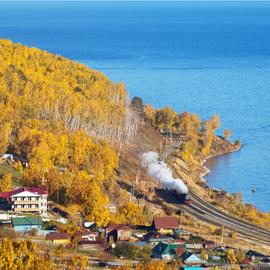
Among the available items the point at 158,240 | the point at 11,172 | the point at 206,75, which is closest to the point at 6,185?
the point at 11,172

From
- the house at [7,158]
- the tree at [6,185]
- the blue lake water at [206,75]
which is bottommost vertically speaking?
the tree at [6,185]

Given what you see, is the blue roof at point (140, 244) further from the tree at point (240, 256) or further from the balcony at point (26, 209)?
the balcony at point (26, 209)

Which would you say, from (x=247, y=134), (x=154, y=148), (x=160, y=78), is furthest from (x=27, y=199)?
(x=160, y=78)

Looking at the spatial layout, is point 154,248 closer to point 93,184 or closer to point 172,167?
point 93,184

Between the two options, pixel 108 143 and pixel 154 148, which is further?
pixel 154 148

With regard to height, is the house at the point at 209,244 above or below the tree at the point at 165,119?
below

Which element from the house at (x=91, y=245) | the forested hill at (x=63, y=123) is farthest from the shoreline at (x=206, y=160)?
the house at (x=91, y=245)
